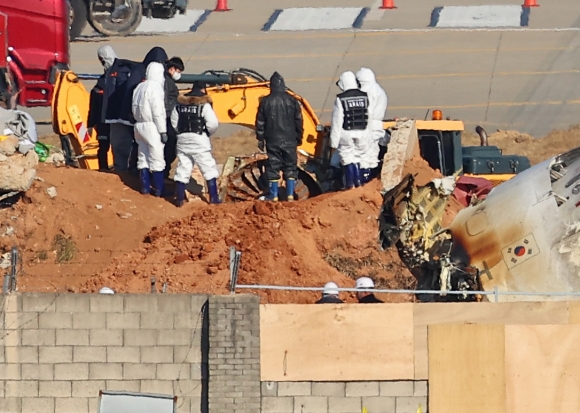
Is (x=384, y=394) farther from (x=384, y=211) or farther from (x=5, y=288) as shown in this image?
(x=384, y=211)

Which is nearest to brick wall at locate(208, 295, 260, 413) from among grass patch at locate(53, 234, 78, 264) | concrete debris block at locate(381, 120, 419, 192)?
grass patch at locate(53, 234, 78, 264)

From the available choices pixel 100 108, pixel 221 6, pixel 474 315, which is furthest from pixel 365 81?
pixel 221 6

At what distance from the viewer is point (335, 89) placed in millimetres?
30109

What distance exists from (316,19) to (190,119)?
54.0ft

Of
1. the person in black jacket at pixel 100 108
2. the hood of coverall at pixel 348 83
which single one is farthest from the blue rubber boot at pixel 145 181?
the hood of coverall at pixel 348 83

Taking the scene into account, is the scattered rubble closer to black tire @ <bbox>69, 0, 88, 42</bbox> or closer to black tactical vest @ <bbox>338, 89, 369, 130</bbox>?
black tactical vest @ <bbox>338, 89, 369, 130</bbox>

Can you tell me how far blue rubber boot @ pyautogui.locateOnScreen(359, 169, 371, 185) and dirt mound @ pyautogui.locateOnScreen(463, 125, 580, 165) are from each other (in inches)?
278

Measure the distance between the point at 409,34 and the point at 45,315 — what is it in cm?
2084

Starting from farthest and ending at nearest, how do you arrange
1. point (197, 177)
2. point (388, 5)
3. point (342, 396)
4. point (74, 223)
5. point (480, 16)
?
1. point (388, 5)
2. point (480, 16)
3. point (197, 177)
4. point (74, 223)
5. point (342, 396)

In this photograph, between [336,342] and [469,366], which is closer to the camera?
[469,366]

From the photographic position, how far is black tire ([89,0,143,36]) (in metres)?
33.8

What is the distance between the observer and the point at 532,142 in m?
27.0

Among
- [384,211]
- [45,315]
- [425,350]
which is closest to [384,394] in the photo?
[425,350]

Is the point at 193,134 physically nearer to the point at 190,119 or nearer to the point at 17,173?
the point at 190,119
